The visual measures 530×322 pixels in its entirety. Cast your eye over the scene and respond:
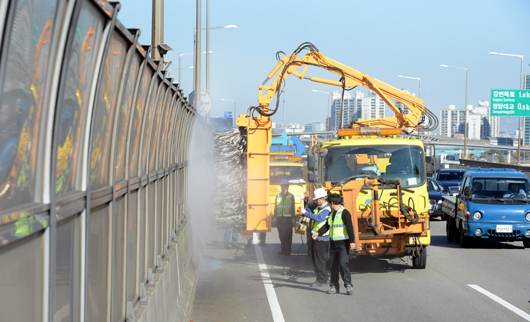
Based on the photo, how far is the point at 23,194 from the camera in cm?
272

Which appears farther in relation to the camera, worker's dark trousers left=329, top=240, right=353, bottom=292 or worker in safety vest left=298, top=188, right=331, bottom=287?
worker in safety vest left=298, top=188, right=331, bottom=287

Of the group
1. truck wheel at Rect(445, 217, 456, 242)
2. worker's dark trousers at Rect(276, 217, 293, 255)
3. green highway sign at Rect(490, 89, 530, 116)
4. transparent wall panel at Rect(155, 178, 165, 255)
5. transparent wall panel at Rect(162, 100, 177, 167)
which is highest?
green highway sign at Rect(490, 89, 530, 116)

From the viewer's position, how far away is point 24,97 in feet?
8.76

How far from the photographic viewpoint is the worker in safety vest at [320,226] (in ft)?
38.2

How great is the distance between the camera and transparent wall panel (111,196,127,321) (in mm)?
4926

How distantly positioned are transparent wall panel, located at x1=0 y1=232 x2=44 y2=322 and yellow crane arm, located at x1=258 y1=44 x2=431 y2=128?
47.2ft

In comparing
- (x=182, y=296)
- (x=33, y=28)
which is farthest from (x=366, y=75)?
(x=33, y=28)

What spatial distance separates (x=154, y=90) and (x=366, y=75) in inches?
510

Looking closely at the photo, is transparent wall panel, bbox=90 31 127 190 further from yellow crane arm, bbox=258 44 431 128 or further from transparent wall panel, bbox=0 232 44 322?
yellow crane arm, bbox=258 44 431 128

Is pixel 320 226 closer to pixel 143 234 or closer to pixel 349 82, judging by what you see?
pixel 143 234

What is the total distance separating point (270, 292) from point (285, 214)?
4.00 metres

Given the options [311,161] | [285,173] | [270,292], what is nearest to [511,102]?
[285,173]

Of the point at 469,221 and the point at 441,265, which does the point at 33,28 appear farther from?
the point at 469,221

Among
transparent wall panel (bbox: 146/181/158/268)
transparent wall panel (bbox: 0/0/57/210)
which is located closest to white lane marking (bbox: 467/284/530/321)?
transparent wall panel (bbox: 146/181/158/268)
